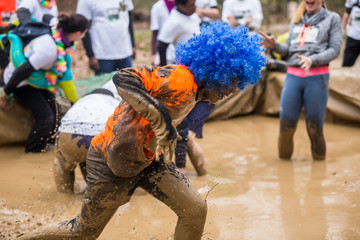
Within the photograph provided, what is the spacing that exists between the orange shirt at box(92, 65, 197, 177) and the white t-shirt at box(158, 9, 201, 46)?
104 inches

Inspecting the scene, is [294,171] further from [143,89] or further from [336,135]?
[143,89]

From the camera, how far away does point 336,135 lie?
672 centimetres

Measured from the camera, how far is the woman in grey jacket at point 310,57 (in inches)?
203

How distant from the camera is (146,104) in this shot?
257 cm

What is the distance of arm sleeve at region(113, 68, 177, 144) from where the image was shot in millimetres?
2584

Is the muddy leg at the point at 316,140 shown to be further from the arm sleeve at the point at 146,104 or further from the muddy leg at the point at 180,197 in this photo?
the arm sleeve at the point at 146,104

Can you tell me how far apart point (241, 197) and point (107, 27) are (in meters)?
3.02

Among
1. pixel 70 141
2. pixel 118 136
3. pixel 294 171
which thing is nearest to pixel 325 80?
pixel 294 171

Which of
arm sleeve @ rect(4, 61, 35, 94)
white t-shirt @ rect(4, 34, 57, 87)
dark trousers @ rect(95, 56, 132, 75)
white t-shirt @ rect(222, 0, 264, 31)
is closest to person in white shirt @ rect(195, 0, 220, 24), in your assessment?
white t-shirt @ rect(222, 0, 264, 31)

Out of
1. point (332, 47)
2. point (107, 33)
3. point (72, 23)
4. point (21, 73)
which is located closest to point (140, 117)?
point (72, 23)

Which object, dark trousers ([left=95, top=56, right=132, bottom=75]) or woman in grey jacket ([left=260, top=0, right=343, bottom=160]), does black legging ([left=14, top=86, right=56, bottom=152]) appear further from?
woman in grey jacket ([left=260, top=0, right=343, bottom=160])

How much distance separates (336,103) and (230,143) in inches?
69.5

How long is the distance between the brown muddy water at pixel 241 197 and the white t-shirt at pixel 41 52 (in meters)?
1.12

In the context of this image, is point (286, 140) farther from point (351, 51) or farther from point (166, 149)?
point (166, 149)
